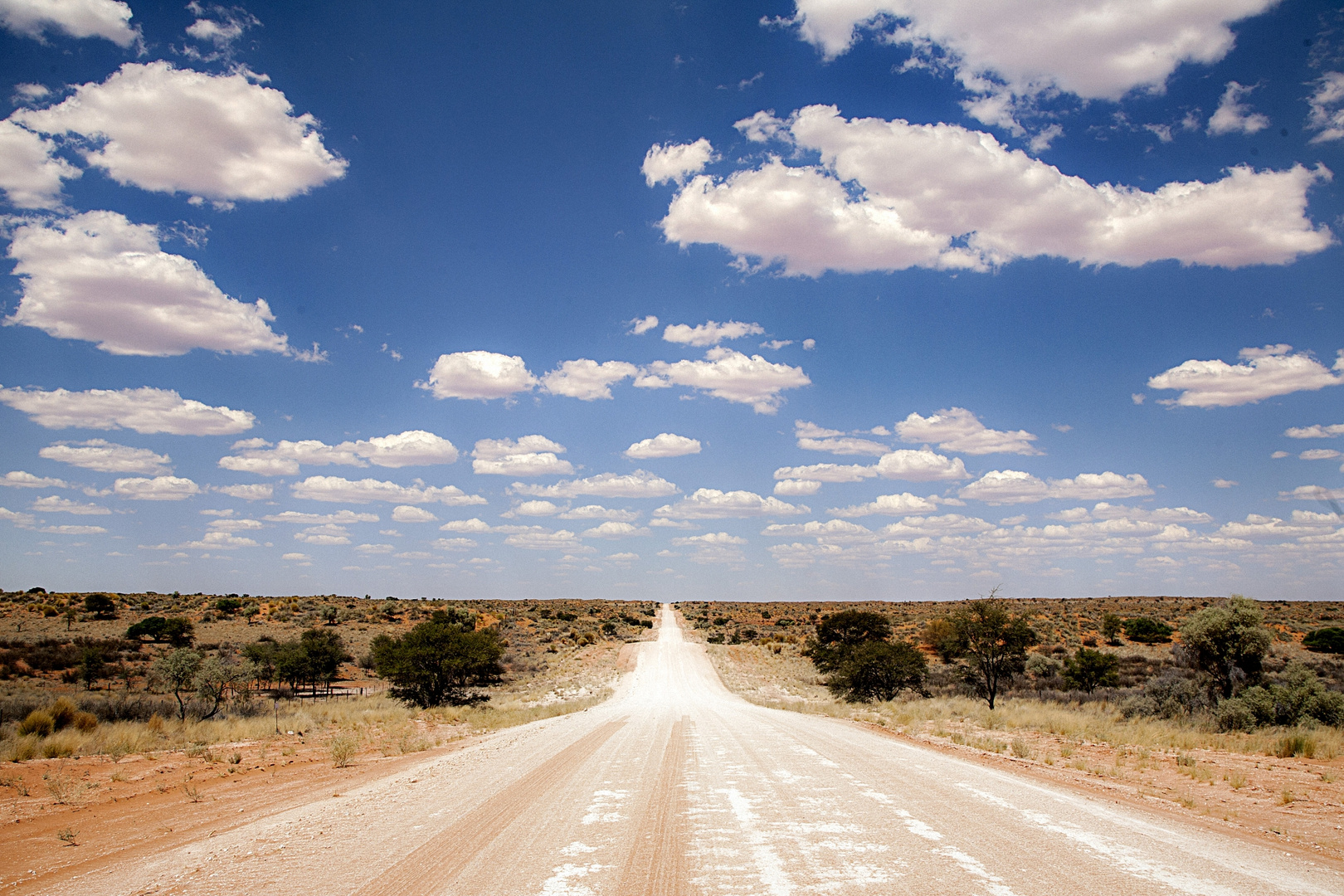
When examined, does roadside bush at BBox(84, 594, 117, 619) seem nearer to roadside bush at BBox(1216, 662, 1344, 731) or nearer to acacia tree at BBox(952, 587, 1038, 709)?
acacia tree at BBox(952, 587, 1038, 709)

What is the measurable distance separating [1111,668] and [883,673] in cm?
1032

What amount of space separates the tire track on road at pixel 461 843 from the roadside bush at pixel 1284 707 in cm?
1741

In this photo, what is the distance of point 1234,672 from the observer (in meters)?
20.8

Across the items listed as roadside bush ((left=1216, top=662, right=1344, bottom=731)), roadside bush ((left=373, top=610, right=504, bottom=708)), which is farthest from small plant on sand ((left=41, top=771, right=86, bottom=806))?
roadside bush ((left=1216, top=662, right=1344, bottom=731))

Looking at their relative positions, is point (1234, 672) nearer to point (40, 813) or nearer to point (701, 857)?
point (701, 857)

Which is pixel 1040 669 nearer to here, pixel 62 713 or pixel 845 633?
pixel 845 633

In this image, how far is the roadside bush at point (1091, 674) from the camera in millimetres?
30500

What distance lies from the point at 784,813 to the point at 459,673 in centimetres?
2651

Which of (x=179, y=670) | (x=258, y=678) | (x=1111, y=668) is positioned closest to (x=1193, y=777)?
(x=1111, y=668)

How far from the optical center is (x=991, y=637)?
27.9 meters

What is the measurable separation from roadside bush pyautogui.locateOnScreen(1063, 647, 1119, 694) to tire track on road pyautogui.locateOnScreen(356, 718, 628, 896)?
27.6 meters

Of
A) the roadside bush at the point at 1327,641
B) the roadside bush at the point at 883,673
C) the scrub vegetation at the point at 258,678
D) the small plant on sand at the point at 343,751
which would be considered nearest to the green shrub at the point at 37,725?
the scrub vegetation at the point at 258,678

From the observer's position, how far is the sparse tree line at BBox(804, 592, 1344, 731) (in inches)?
706

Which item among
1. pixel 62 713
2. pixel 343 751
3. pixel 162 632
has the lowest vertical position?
pixel 162 632
